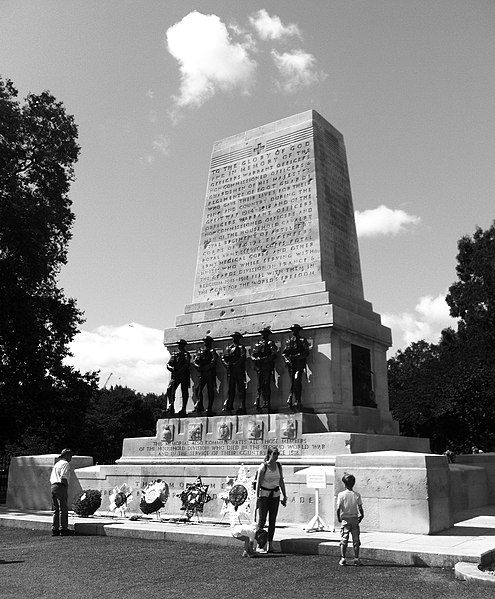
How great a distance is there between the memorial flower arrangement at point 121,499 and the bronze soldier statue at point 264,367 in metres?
4.27

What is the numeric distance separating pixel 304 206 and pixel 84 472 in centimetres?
1077

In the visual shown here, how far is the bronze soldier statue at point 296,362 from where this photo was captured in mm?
17562

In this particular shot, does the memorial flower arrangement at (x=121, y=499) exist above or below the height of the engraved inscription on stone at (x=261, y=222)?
below

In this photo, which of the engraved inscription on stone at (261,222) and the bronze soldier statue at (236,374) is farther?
the engraved inscription on stone at (261,222)

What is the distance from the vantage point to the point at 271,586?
788 centimetres

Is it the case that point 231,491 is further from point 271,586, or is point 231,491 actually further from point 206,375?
point 206,375

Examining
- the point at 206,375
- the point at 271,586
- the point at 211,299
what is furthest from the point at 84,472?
the point at 271,586

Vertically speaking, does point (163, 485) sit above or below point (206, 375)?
below

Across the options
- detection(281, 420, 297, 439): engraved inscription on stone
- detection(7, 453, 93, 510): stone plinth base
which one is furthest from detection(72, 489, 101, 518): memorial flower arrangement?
detection(281, 420, 297, 439): engraved inscription on stone

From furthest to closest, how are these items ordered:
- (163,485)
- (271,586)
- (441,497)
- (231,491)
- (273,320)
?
(273,320), (163,485), (231,491), (441,497), (271,586)

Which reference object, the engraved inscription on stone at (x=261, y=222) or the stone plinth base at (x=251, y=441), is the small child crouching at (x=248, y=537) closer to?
the stone plinth base at (x=251, y=441)

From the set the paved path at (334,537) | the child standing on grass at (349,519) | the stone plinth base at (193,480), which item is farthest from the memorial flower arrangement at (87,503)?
the child standing on grass at (349,519)

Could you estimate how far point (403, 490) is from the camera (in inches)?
461

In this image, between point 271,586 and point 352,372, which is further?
point 352,372
